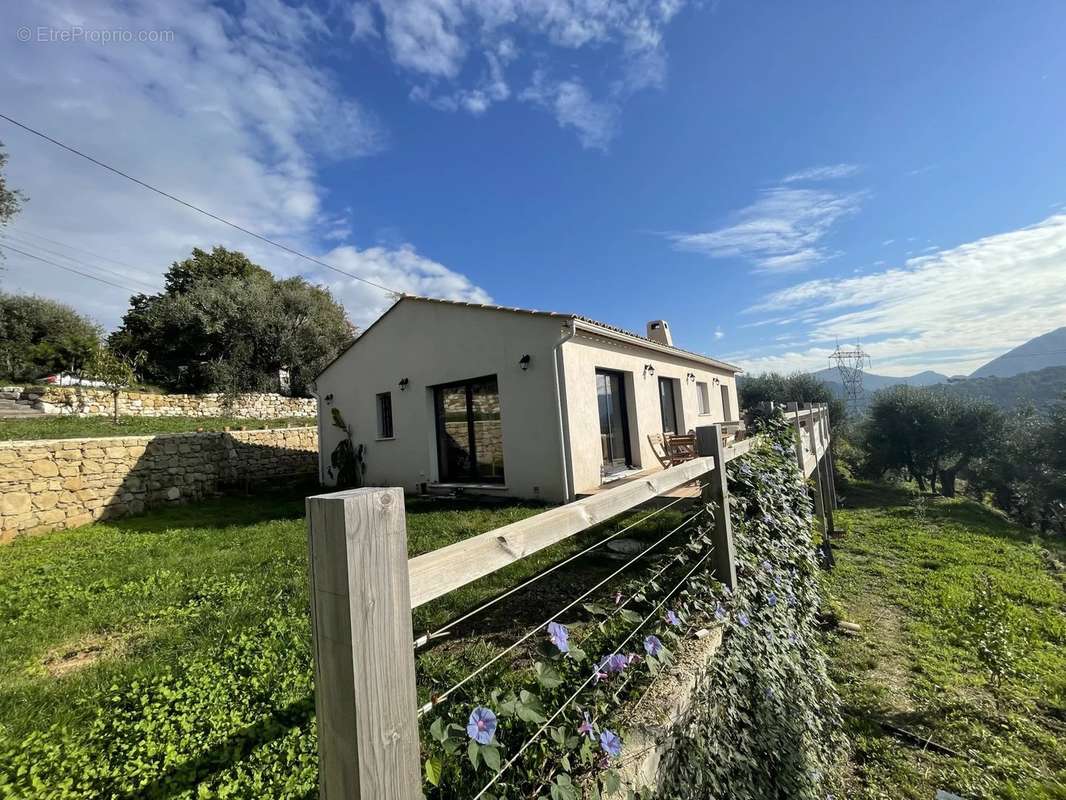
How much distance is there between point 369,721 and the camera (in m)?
0.81

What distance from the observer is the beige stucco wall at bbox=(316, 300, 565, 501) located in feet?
28.1

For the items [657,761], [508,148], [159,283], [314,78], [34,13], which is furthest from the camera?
[159,283]

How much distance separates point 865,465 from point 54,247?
39919 millimetres

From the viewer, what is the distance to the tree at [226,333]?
2041cm

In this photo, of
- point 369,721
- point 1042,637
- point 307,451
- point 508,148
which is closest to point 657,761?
point 369,721

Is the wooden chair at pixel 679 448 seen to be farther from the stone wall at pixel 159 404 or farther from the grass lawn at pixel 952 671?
the stone wall at pixel 159 404

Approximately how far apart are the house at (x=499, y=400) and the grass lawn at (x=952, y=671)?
482 centimetres

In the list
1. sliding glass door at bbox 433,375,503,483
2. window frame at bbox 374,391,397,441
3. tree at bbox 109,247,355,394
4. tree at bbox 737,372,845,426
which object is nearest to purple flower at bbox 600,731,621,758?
sliding glass door at bbox 433,375,503,483

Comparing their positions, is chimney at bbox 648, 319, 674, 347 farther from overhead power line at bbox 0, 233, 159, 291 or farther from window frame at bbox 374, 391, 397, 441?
overhead power line at bbox 0, 233, 159, 291

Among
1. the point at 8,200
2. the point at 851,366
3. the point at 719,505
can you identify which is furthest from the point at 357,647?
the point at 851,366

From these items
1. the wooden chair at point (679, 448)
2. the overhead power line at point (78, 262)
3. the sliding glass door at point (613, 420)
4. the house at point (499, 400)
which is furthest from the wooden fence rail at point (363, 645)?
the overhead power line at point (78, 262)

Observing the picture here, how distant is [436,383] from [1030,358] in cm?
20325

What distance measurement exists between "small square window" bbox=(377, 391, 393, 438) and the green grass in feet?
17.0

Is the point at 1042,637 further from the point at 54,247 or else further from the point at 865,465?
the point at 54,247
